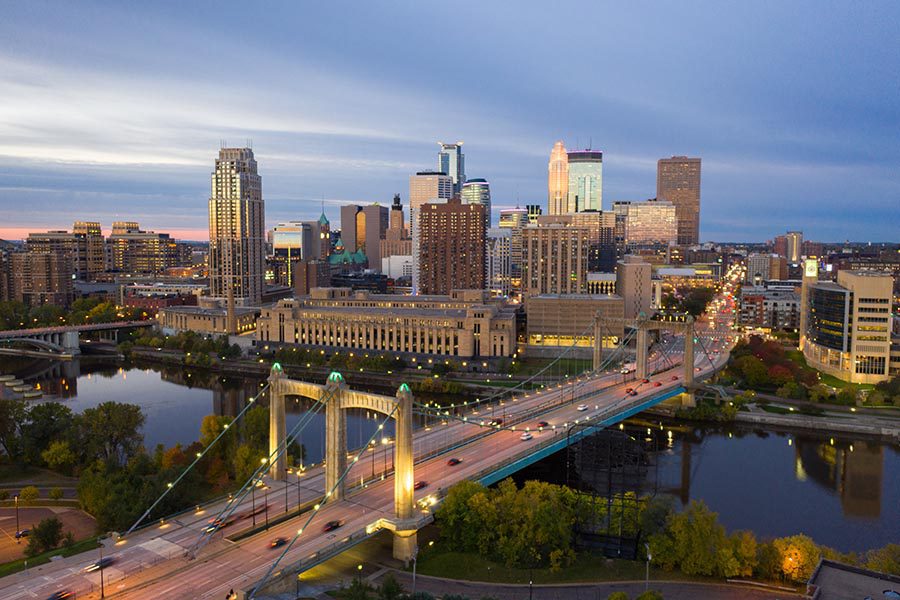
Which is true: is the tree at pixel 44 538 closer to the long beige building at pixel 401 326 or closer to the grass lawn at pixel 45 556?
the grass lawn at pixel 45 556

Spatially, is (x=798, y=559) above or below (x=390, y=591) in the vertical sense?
below

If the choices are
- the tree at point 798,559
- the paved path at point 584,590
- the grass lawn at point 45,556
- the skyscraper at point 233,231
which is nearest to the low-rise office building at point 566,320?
the skyscraper at point 233,231

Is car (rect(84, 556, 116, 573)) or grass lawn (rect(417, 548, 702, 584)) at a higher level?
car (rect(84, 556, 116, 573))

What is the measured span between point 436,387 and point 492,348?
1272 centimetres

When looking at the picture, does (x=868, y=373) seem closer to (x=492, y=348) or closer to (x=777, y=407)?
(x=777, y=407)

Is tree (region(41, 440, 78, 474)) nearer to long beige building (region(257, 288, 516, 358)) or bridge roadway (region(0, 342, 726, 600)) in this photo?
bridge roadway (region(0, 342, 726, 600))

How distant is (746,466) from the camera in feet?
131

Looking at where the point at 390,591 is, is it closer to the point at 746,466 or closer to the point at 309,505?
the point at 309,505

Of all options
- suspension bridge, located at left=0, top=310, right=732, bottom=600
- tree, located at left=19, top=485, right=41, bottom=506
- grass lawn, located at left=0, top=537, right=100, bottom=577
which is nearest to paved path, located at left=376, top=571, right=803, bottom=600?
suspension bridge, located at left=0, top=310, right=732, bottom=600

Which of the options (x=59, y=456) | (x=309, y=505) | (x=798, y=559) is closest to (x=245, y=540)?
(x=309, y=505)

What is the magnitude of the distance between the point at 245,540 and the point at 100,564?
14.6 ft

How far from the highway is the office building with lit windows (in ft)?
100.0

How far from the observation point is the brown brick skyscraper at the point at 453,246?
10794 centimetres

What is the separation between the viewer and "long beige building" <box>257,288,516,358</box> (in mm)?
69438
